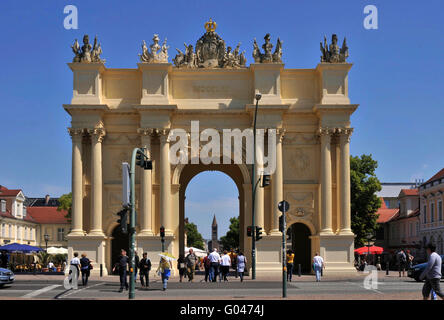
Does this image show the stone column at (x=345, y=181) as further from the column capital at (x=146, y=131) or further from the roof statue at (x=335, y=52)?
the column capital at (x=146, y=131)

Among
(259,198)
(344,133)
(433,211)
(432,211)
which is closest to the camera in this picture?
(259,198)

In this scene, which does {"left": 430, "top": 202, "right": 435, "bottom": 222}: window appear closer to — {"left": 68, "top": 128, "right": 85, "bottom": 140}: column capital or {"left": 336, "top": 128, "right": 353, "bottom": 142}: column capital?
{"left": 336, "top": 128, "right": 353, "bottom": 142}: column capital

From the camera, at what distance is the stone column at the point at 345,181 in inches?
1674

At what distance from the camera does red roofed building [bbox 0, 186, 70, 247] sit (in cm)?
7959

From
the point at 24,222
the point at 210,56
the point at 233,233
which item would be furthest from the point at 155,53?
the point at 233,233

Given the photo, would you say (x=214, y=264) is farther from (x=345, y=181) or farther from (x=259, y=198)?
(x=345, y=181)

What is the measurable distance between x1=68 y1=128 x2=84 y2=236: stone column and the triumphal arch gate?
0.20 feet

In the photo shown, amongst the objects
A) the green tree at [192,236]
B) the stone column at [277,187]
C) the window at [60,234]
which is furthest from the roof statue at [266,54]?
the green tree at [192,236]

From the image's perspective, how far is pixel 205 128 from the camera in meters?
43.1

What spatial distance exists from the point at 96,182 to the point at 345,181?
15.4 m

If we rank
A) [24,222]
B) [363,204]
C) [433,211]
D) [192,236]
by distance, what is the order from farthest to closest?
[192,236] < [24,222] < [433,211] < [363,204]

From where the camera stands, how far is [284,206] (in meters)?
24.4

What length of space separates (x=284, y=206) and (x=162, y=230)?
15361mm
